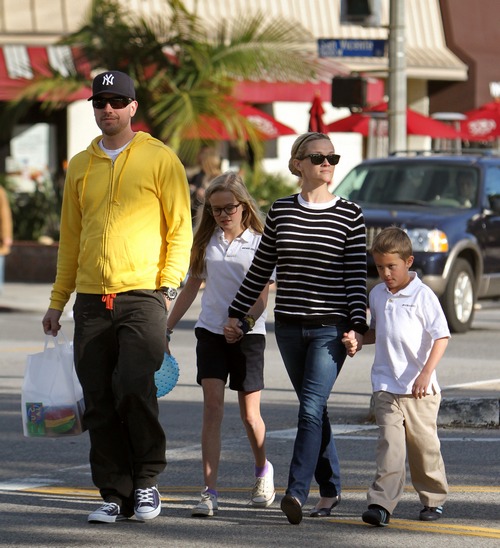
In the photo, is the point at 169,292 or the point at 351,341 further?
the point at 169,292

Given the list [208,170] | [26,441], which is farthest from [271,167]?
[26,441]

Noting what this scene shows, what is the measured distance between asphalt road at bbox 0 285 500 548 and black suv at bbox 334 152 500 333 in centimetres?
374

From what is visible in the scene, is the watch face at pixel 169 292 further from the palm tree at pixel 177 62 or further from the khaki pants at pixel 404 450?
the palm tree at pixel 177 62

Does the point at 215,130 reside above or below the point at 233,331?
above

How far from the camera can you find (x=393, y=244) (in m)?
6.64

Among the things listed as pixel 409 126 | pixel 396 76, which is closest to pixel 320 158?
pixel 396 76

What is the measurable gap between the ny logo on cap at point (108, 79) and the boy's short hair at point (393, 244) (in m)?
1.41

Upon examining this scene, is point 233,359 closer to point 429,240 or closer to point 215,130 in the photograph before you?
point 429,240

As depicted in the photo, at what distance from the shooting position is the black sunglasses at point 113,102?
6.62 m

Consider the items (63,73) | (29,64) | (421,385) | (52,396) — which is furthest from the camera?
(63,73)

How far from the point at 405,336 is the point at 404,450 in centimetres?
51

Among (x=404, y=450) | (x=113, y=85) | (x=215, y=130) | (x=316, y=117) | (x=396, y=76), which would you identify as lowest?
(x=404, y=450)

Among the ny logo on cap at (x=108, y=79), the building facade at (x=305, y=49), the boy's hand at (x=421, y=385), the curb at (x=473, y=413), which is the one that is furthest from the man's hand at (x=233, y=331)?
the building facade at (x=305, y=49)

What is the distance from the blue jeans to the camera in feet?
21.4
